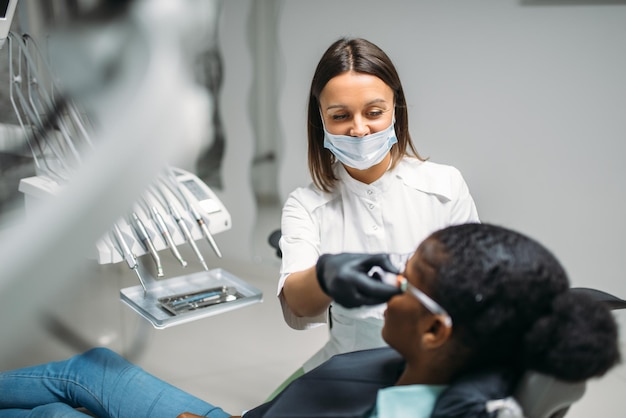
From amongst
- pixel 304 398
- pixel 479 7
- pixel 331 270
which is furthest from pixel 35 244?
pixel 479 7

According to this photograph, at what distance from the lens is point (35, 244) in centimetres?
27

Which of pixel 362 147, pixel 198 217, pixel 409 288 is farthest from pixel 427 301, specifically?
pixel 198 217

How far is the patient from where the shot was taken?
673mm

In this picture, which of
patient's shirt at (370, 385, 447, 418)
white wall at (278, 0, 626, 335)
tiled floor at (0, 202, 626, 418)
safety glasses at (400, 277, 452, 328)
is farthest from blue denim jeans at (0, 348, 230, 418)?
white wall at (278, 0, 626, 335)

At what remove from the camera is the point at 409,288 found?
766 mm

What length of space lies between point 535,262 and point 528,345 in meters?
0.10

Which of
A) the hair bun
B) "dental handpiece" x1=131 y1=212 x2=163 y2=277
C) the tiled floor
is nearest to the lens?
the hair bun

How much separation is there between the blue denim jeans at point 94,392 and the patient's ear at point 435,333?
0.61m

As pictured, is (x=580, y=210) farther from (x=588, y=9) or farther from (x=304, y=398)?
(x=304, y=398)

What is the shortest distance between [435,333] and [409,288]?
7 cm

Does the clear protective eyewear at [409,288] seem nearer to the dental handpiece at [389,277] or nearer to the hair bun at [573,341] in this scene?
the dental handpiece at [389,277]

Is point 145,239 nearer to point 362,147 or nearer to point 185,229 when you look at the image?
point 185,229

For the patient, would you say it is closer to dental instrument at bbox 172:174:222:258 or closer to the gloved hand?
the gloved hand

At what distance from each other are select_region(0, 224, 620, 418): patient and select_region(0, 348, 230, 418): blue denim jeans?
1.21ft
